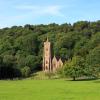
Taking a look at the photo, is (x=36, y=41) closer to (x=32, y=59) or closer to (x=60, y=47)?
(x=60, y=47)

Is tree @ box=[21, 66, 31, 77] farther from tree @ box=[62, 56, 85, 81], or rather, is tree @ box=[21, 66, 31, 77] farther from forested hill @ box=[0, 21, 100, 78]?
tree @ box=[62, 56, 85, 81]

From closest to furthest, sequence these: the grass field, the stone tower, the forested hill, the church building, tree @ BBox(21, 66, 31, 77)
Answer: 1. the grass field
2. tree @ BBox(21, 66, 31, 77)
3. the forested hill
4. the church building
5. the stone tower

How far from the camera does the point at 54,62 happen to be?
158 m

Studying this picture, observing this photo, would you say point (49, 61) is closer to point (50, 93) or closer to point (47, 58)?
point (47, 58)

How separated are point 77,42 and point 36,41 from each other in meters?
23.7

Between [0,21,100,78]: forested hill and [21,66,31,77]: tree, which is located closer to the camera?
[21,66,31,77]: tree

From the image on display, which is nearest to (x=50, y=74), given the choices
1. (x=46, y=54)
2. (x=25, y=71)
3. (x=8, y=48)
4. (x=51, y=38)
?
(x=25, y=71)

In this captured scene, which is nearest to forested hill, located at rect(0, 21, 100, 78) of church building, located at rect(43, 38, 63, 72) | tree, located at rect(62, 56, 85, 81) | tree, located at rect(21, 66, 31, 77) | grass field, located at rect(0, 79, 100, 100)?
church building, located at rect(43, 38, 63, 72)

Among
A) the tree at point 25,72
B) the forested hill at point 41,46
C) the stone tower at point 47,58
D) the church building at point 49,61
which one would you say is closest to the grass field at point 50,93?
the tree at point 25,72

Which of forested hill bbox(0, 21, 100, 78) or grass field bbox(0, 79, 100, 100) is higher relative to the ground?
forested hill bbox(0, 21, 100, 78)

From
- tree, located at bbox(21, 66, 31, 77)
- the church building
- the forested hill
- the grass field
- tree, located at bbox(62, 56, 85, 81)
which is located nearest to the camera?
the grass field

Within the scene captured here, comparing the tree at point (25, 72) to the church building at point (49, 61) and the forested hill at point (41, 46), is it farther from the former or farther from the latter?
the church building at point (49, 61)

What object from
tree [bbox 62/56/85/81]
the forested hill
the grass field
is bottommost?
the grass field

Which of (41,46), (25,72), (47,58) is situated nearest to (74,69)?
(25,72)
